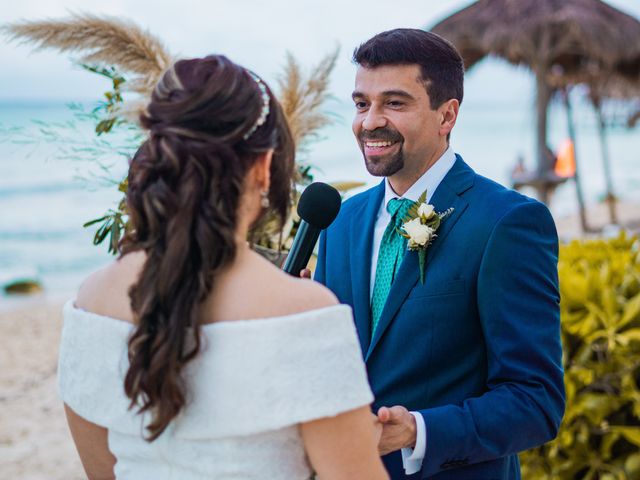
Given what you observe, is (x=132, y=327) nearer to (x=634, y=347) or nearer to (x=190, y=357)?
(x=190, y=357)

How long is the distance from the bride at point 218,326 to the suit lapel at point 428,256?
0.68 metres

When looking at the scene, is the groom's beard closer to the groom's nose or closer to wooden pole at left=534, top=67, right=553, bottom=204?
the groom's nose

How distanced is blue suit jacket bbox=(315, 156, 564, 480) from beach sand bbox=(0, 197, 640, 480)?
4857 millimetres

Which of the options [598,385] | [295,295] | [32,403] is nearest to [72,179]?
[295,295]

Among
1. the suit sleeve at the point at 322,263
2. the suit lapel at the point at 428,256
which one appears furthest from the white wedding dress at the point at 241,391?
the suit sleeve at the point at 322,263

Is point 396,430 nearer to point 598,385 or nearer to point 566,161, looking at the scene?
point 598,385

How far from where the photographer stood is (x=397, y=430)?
1898mm

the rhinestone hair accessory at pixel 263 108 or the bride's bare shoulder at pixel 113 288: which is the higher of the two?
the rhinestone hair accessory at pixel 263 108

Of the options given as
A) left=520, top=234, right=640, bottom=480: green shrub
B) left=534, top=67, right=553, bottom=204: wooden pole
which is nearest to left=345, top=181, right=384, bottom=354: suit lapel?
left=520, top=234, right=640, bottom=480: green shrub

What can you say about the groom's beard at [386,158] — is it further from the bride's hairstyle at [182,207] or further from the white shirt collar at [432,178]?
the bride's hairstyle at [182,207]

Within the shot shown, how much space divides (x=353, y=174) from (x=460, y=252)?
3917 cm

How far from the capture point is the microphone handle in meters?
2.04

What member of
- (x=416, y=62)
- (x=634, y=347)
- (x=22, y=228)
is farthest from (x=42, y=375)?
(x=22, y=228)

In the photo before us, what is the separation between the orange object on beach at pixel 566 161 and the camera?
14703mm
